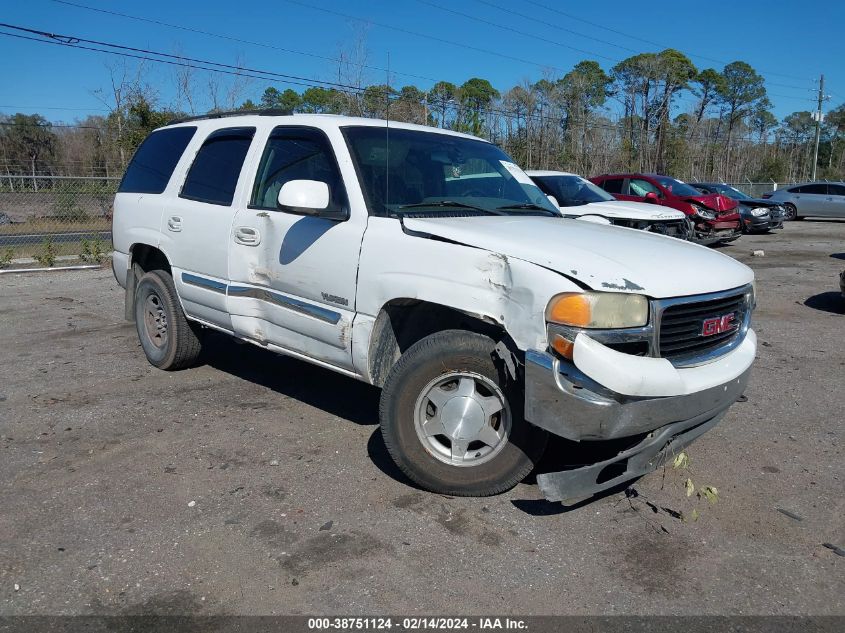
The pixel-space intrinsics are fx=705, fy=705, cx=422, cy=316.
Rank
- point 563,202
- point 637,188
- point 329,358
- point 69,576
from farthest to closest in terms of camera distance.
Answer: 1. point 637,188
2. point 563,202
3. point 329,358
4. point 69,576

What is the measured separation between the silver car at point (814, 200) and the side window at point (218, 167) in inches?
1039

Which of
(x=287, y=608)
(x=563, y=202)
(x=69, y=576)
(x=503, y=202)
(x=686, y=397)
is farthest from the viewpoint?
(x=563, y=202)

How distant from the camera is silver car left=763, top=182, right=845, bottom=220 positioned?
2594 cm

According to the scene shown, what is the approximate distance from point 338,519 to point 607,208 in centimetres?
979

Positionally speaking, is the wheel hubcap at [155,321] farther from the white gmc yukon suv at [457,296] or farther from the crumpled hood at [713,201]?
the crumpled hood at [713,201]

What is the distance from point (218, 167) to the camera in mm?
5148

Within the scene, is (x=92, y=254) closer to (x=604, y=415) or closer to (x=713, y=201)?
(x=604, y=415)

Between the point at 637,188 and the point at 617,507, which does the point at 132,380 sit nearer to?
the point at 617,507

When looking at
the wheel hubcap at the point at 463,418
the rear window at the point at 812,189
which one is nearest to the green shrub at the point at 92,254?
the wheel hubcap at the point at 463,418

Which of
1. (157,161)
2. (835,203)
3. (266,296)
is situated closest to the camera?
(266,296)

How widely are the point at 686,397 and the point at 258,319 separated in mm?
2741

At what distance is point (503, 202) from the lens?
14.9 ft

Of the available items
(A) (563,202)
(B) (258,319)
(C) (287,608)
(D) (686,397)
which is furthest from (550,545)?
(A) (563,202)

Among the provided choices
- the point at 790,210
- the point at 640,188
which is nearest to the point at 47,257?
the point at 640,188
